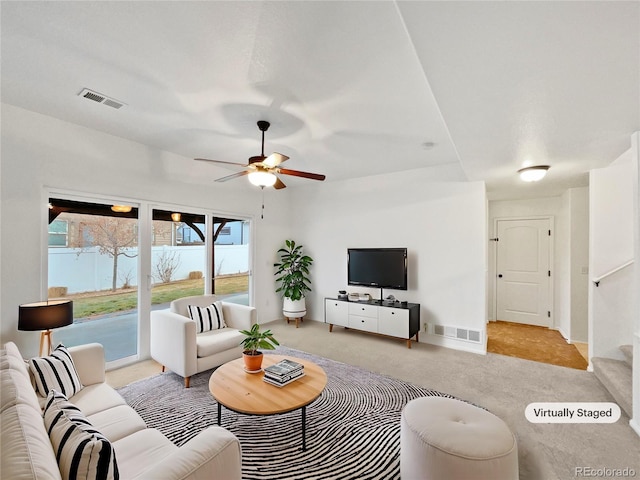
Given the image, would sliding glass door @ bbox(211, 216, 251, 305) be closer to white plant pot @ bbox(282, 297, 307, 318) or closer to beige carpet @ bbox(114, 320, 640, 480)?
white plant pot @ bbox(282, 297, 307, 318)

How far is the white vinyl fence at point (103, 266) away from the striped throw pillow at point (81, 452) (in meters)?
2.69

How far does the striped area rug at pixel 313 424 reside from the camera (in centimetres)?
194

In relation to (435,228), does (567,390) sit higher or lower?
lower

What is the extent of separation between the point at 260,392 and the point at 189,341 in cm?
120

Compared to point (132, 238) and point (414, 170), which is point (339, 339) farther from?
point (132, 238)

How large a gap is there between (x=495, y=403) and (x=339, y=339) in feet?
Answer: 7.57

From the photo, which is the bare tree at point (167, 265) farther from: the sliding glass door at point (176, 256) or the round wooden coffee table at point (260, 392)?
the round wooden coffee table at point (260, 392)

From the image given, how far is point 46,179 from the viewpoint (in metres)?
3.00

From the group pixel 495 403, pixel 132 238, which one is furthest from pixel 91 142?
pixel 495 403

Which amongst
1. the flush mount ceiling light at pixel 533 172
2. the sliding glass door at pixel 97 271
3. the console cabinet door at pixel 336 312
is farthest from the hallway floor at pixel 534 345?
the sliding glass door at pixel 97 271

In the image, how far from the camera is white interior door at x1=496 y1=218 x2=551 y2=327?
5.41 m

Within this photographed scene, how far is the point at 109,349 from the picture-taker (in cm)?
352

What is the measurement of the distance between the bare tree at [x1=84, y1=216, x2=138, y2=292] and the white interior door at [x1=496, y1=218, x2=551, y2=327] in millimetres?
6467

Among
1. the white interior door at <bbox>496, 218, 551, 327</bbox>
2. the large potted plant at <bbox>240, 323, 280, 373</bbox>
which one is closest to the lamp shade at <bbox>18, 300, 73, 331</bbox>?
the large potted plant at <bbox>240, 323, 280, 373</bbox>
